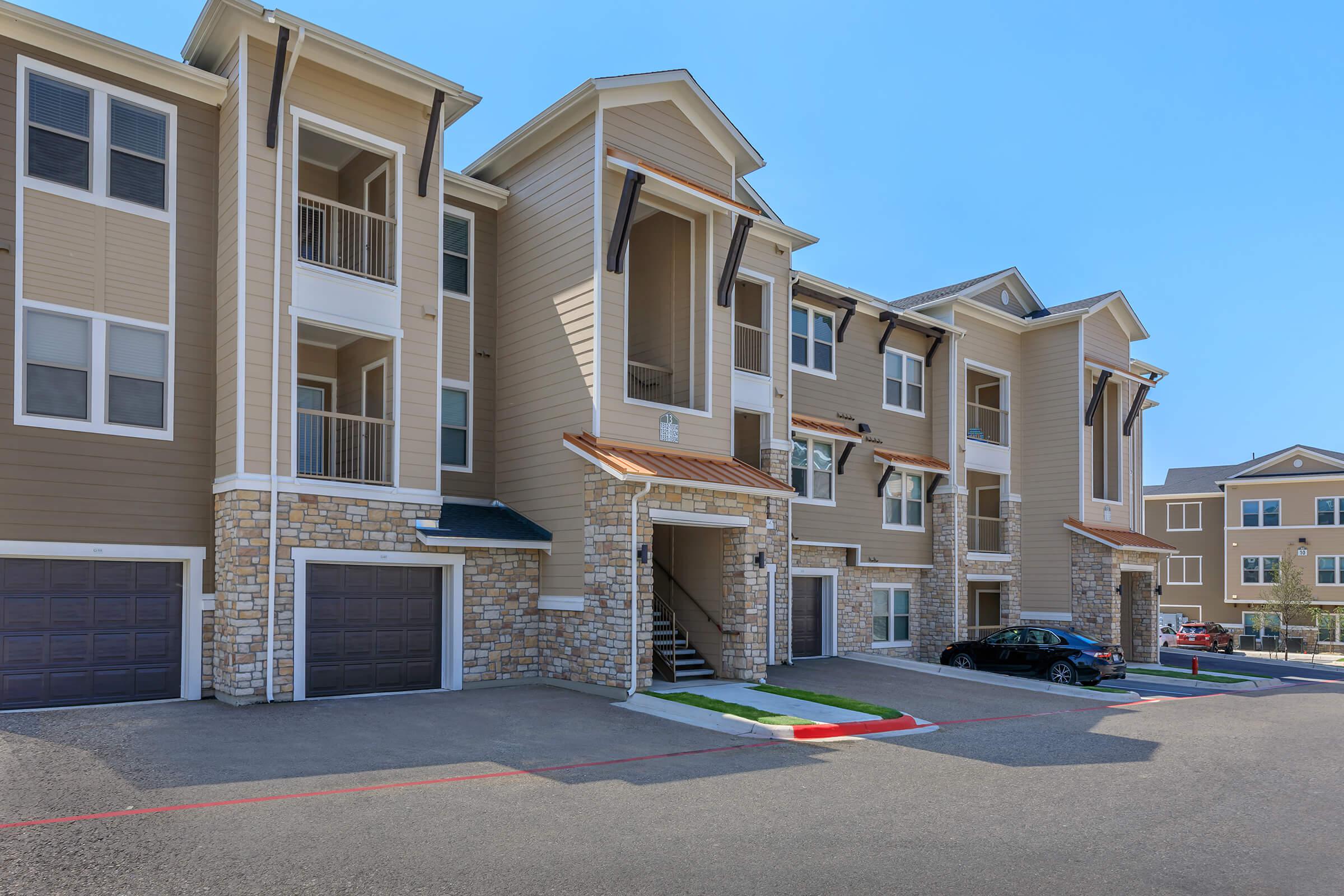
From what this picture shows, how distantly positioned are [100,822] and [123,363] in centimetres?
914

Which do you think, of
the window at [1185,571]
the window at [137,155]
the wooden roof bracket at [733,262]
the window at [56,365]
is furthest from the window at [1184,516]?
the window at [56,365]

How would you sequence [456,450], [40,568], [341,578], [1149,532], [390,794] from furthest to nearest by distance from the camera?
[1149,532]
[456,450]
[341,578]
[40,568]
[390,794]

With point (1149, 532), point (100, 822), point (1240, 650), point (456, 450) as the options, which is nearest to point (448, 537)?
point (456, 450)

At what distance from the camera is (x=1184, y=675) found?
88.4 feet

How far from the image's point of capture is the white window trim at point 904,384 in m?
28.0

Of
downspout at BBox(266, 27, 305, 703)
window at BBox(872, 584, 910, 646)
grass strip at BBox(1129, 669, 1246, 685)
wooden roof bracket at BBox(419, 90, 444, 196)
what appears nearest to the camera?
downspout at BBox(266, 27, 305, 703)

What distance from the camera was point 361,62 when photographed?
16.8m

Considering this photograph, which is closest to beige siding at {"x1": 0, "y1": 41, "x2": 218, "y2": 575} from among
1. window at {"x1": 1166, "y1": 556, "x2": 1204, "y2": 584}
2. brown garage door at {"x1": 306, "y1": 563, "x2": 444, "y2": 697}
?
brown garage door at {"x1": 306, "y1": 563, "x2": 444, "y2": 697}

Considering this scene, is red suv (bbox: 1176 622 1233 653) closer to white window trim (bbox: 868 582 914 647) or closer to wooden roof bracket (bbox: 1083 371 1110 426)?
wooden roof bracket (bbox: 1083 371 1110 426)

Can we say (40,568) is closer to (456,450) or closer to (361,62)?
(456,450)

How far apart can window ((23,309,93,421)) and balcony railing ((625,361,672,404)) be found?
33.2ft

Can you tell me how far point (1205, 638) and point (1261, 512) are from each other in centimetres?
1123

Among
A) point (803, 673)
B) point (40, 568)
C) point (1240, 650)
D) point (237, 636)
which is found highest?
point (40, 568)

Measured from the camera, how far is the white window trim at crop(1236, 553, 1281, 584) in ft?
171
